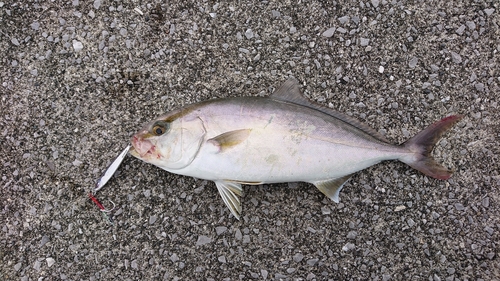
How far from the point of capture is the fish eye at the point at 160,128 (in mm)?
2480

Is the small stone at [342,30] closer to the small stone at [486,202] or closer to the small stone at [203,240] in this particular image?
the small stone at [486,202]

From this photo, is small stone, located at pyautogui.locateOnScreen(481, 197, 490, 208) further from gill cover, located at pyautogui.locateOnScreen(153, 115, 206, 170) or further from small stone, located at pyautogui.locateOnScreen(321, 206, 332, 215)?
gill cover, located at pyautogui.locateOnScreen(153, 115, 206, 170)

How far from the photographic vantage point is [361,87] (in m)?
Result: 2.93

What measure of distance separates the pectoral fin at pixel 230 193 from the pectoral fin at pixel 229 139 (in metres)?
0.33

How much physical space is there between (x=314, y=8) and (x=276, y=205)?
1722 mm

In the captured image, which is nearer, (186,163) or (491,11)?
(186,163)

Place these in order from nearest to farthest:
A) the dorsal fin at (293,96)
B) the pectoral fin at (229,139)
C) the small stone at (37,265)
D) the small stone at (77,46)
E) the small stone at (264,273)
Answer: the pectoral fin at (229,139)
the dorsal fin at (293,96)
the small stone at (264,273)
the small stone at (37,265)
the small stone at (77,46)

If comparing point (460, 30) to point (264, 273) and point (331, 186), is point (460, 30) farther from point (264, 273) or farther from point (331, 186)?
point (264, 273)

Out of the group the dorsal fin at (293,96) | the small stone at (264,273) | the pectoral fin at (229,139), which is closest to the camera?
the pectoral fin at (229,139)

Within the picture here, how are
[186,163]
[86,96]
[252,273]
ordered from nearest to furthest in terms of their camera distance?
[186,163] → [252,273] → [86,96]

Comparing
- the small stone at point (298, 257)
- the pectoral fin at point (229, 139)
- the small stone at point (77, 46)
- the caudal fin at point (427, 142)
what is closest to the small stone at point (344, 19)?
the caudal fin at point (427, 142)

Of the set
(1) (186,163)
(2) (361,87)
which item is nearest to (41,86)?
(1) (186,163)

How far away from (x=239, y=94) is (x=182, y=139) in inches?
28.2

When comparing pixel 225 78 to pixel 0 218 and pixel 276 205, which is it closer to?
Answer: pixel 276 205
